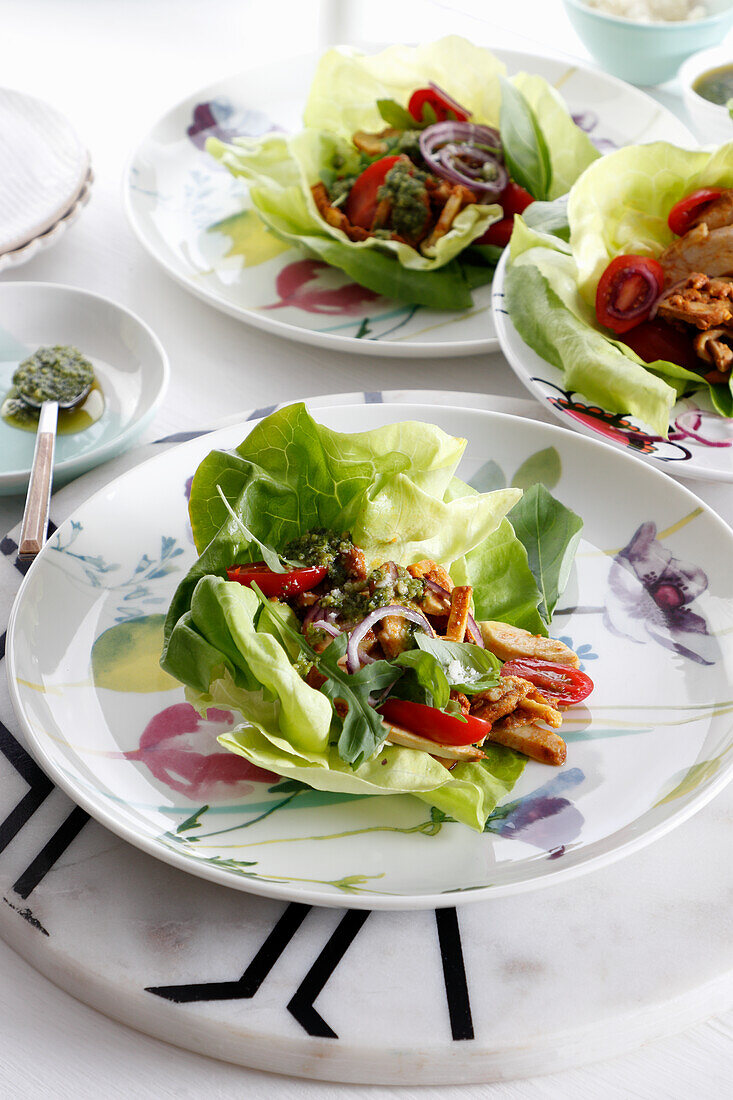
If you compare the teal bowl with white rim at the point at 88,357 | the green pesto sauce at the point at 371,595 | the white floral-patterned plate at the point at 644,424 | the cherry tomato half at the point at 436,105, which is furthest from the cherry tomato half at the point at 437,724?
the cherry tomato half at the point at 436,105

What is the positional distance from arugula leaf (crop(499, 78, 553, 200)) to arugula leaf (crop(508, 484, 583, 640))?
84cm

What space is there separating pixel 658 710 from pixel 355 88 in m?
1.52

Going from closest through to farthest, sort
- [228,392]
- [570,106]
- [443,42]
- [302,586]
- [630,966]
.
Result: [630,966] → [302,586] → [228,392] → [443,42] → [570,106]

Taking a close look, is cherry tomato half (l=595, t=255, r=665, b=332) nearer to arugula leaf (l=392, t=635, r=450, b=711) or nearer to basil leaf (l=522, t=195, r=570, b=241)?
basil leaf (l=522, t=195, r=570, b=241)

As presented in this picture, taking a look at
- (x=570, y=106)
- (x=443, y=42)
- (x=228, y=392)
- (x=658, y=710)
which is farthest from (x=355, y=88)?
(x=658, y=710)

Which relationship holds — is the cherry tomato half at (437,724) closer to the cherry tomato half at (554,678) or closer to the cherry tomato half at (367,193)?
the cherry tomato half at (554,678)

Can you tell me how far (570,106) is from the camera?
2230 mm

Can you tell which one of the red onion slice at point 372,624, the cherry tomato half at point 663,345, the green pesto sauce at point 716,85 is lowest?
the red onion slice at point 372,624

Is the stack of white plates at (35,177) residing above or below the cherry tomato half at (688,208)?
below

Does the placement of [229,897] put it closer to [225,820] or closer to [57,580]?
[225,820]

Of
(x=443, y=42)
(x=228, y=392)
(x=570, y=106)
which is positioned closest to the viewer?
(x=228, y=392)

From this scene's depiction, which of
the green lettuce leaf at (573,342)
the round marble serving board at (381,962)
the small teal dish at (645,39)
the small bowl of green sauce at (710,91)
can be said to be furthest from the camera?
the small teal dish at (645,39)

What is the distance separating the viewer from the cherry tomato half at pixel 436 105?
199 cm

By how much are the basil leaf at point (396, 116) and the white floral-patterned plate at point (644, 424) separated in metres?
0.67
